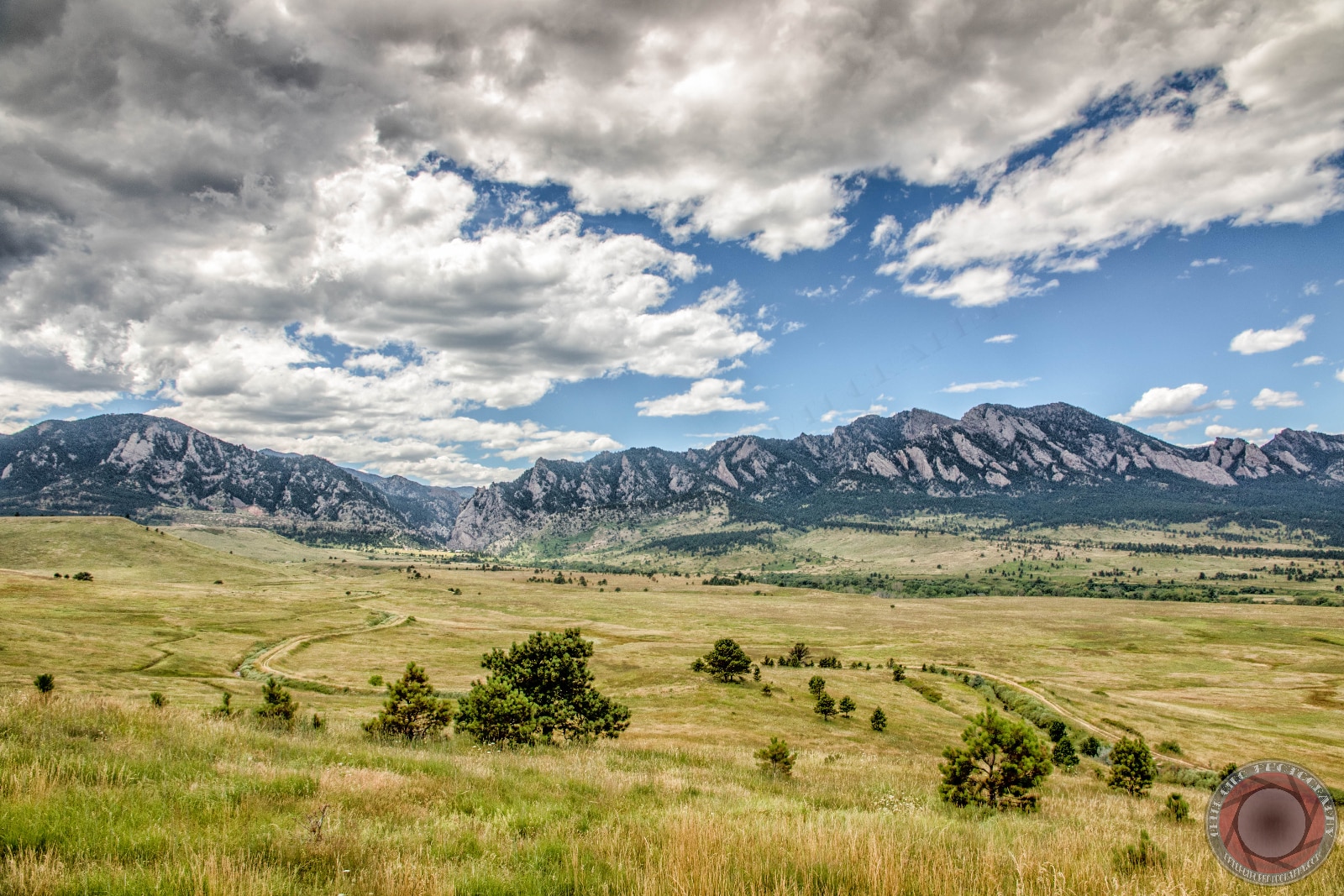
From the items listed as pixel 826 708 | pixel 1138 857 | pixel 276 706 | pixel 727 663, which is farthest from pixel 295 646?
pixel 1138 857

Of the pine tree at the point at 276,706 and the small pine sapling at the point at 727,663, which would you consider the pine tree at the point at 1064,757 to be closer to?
the small pine sapling at the point at 727,663

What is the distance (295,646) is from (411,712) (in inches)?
3481

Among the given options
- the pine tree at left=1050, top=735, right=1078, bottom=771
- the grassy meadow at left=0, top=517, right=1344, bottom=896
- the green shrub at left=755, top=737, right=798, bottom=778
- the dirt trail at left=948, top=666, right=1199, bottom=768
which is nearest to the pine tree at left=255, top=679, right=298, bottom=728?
the grassy meadow at left=0, top=517, right=1344, bottom=896

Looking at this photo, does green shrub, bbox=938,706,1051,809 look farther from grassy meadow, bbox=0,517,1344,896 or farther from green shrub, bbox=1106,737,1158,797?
green shrub, bbox=1106,737,1158,797

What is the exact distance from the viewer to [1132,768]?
34.1m

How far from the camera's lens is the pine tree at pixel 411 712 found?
23422 mm

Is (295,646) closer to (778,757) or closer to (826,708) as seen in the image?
(826,708)

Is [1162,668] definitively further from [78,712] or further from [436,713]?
[78,712]

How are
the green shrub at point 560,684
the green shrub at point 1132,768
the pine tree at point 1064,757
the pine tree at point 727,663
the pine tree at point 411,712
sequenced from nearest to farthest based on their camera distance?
the pine tree at point 411,712 → the green shrub at point 560,684 → the green shrub at point 1132,768 → the pine tree at point 1064,757 → the pine tree at point 727,663

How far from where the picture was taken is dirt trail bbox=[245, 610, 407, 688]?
7169 centimetres

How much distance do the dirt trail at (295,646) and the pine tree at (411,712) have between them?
53390 mm

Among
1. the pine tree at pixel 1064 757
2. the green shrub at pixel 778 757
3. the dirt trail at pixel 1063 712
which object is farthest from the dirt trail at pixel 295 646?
the dirt trail at pixel 1063 712

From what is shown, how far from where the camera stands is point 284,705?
27.4 meters

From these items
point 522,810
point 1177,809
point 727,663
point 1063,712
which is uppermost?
point 522,810
